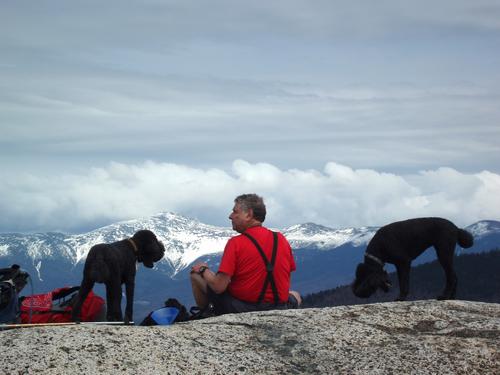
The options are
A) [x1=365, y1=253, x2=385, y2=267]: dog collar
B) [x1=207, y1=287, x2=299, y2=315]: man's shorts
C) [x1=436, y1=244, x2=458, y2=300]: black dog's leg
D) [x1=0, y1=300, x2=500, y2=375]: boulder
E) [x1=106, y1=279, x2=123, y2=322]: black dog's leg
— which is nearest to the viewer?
[x1=0, y1=300, x2=500, y2=375]: boulder

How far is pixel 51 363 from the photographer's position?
8.58 m

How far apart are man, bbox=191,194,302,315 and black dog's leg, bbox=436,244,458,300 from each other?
3.74 meters

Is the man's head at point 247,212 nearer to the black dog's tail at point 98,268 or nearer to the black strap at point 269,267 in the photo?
the black strap at point 269,267

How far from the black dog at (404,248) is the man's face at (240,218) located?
12.0 feet

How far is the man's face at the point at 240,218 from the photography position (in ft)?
39.8

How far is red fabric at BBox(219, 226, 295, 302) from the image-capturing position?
1181cm

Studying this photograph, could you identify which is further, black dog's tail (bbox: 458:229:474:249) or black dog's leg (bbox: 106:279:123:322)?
black dog's tail (bbox: 458:229:474:249)

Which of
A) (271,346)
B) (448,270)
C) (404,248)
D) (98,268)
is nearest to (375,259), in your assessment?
(404,248)

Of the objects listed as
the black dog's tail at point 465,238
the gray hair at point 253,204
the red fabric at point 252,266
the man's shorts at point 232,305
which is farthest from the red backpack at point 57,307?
the black dog's tail at point 465,238

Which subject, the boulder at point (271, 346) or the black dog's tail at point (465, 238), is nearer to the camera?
the boulder at point (271, 346)

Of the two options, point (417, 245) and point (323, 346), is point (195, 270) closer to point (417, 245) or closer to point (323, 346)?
point (323, 346)

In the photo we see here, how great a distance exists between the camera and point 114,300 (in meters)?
13.2

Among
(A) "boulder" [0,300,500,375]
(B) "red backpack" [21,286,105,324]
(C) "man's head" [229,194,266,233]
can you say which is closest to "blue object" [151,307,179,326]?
(A) "boulder" [0,300,500,375]

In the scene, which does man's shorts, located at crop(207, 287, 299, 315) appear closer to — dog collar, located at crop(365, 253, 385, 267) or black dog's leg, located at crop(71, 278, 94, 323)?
black dog's leg, located at crop(71, 278, 94, 323)
